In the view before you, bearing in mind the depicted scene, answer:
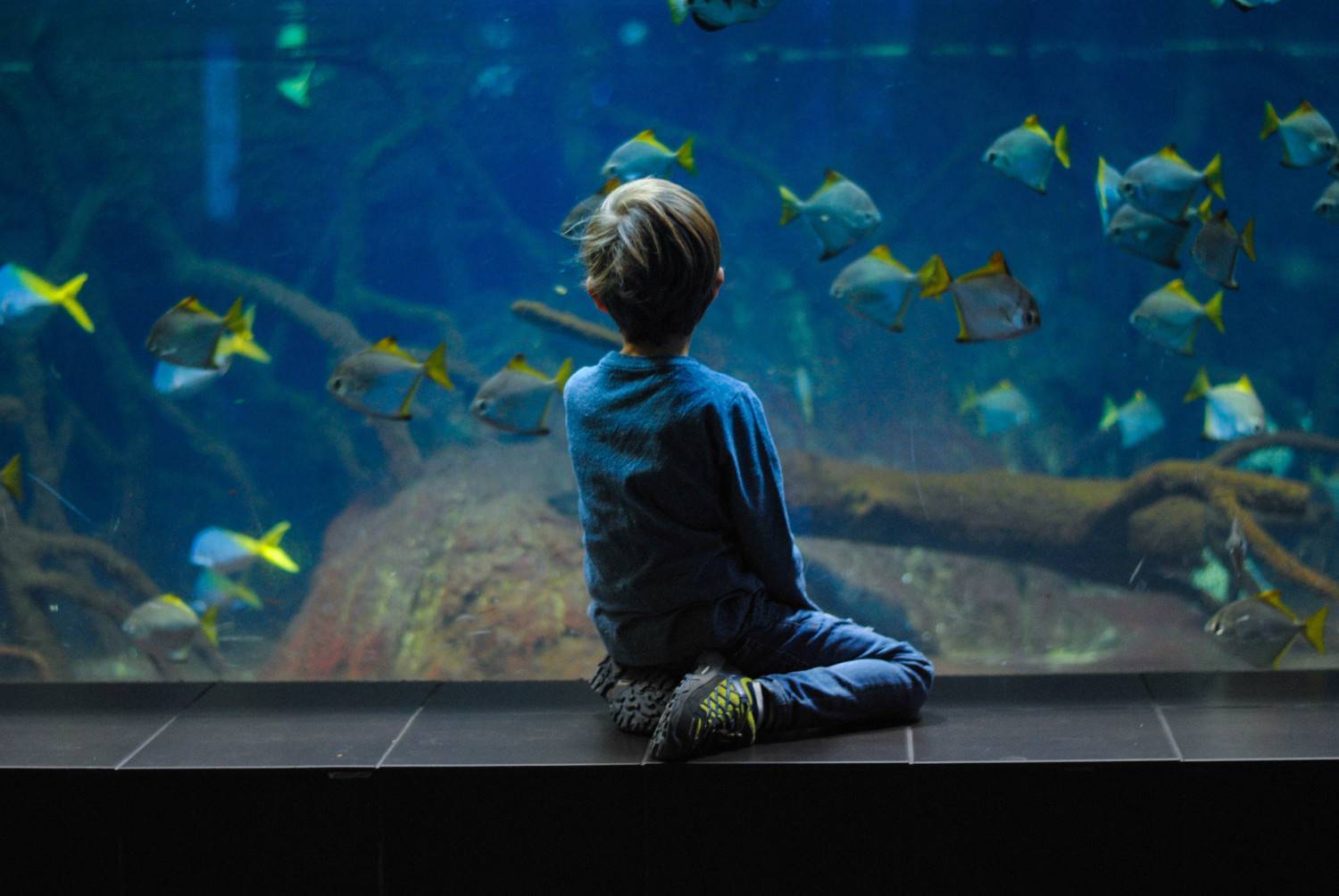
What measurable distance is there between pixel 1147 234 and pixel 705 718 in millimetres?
2853

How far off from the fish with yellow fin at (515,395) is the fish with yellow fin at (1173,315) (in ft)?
7.78

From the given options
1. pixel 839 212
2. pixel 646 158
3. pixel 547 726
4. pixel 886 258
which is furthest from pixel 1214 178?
pixel 547 726

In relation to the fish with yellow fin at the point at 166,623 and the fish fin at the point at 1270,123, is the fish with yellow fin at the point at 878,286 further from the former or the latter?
the fish with yellow fin at the point at 166,623

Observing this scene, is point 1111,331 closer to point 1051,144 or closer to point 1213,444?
point 1213,444

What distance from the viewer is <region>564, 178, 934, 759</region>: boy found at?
2311mm

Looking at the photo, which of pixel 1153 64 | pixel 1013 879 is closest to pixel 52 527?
pixel 1013 879

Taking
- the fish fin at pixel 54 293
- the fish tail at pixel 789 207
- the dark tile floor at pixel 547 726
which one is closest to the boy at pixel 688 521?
the dark tile floor at pixel 547 726

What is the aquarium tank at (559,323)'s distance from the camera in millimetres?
5109

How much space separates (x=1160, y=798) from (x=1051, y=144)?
2.88m

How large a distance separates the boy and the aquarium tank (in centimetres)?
150

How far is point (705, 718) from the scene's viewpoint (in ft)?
7.10

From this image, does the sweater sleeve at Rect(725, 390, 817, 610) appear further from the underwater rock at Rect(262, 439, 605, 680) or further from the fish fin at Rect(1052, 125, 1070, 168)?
the underwater rock at Rect(262, 439, 605, 680)

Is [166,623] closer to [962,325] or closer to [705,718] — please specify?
[705,718]

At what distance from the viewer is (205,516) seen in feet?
22.8
